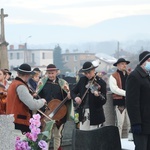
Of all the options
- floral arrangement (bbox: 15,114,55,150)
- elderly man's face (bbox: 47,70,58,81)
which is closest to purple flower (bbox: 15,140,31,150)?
floral arrangement (bbox: 15,114,55,150)

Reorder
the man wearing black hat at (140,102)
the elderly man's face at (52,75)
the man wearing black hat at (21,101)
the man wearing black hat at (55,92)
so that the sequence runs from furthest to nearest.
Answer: the elderly man's face at (52,75) → the man wearing black hat at (55,92) → the man wearing black hat at (21,101) → the man wearing black hat at (140,102)

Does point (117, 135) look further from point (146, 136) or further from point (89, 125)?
point (89, 125)

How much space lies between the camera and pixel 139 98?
6.72 m

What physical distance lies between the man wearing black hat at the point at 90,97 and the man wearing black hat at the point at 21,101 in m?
1.43

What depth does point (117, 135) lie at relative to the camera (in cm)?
631

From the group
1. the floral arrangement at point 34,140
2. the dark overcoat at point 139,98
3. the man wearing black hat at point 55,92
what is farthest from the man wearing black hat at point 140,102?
the man wearing black hat at point 55,92

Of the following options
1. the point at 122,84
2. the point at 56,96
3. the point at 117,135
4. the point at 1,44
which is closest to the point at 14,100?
the point at 56,96

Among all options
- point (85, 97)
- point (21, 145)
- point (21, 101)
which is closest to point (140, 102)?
point (21, 145)

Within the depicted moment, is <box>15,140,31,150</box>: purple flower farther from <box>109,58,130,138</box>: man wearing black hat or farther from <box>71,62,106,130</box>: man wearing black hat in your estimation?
<box>109,58,130,138</box>: man wearing black hat

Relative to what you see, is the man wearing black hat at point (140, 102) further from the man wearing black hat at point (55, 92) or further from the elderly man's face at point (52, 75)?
the elderly man's face at point (52, 75)

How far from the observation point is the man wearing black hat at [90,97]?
962cm

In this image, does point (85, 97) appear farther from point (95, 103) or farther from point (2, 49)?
point (2, 49)

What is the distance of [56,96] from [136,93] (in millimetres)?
3457

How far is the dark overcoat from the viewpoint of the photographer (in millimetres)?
6680
